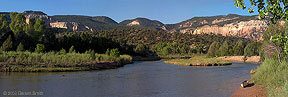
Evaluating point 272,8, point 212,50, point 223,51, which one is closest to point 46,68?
point 272,8

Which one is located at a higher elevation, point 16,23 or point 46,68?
point 16,23

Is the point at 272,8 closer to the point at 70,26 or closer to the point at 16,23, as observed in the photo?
the point at 16,23

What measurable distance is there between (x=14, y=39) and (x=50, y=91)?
46117 mm

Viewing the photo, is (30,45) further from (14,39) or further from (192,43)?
(192,43)

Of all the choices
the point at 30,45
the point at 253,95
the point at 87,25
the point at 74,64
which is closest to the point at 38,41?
the point at 30,45

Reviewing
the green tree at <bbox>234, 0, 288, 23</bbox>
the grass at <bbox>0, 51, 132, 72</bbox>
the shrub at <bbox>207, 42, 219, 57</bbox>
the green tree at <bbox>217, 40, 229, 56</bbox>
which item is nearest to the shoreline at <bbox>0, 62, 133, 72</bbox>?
the grass at <bbox>0, 51, 132, 72</bbox>

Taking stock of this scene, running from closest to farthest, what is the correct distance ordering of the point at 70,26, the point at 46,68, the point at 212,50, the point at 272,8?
the point at 272,8
the point at 46,68
the point at 212,50
the point at 70,26

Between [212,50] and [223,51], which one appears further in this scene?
[212,50]

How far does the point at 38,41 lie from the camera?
64875mm

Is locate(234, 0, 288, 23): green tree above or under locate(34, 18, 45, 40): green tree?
under

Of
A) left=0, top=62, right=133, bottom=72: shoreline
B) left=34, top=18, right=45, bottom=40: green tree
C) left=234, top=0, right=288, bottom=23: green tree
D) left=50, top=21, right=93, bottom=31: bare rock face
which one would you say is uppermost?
left=50, top=21, right=93, bottom=31: bare rock face

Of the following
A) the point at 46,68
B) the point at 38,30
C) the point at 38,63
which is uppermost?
the point at 38,30

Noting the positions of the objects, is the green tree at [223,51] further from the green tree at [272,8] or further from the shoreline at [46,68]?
the green tree at [272,8]

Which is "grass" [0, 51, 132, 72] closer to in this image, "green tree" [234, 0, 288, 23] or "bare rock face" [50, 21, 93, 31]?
"green tree" [234, 0, 288, 23]
